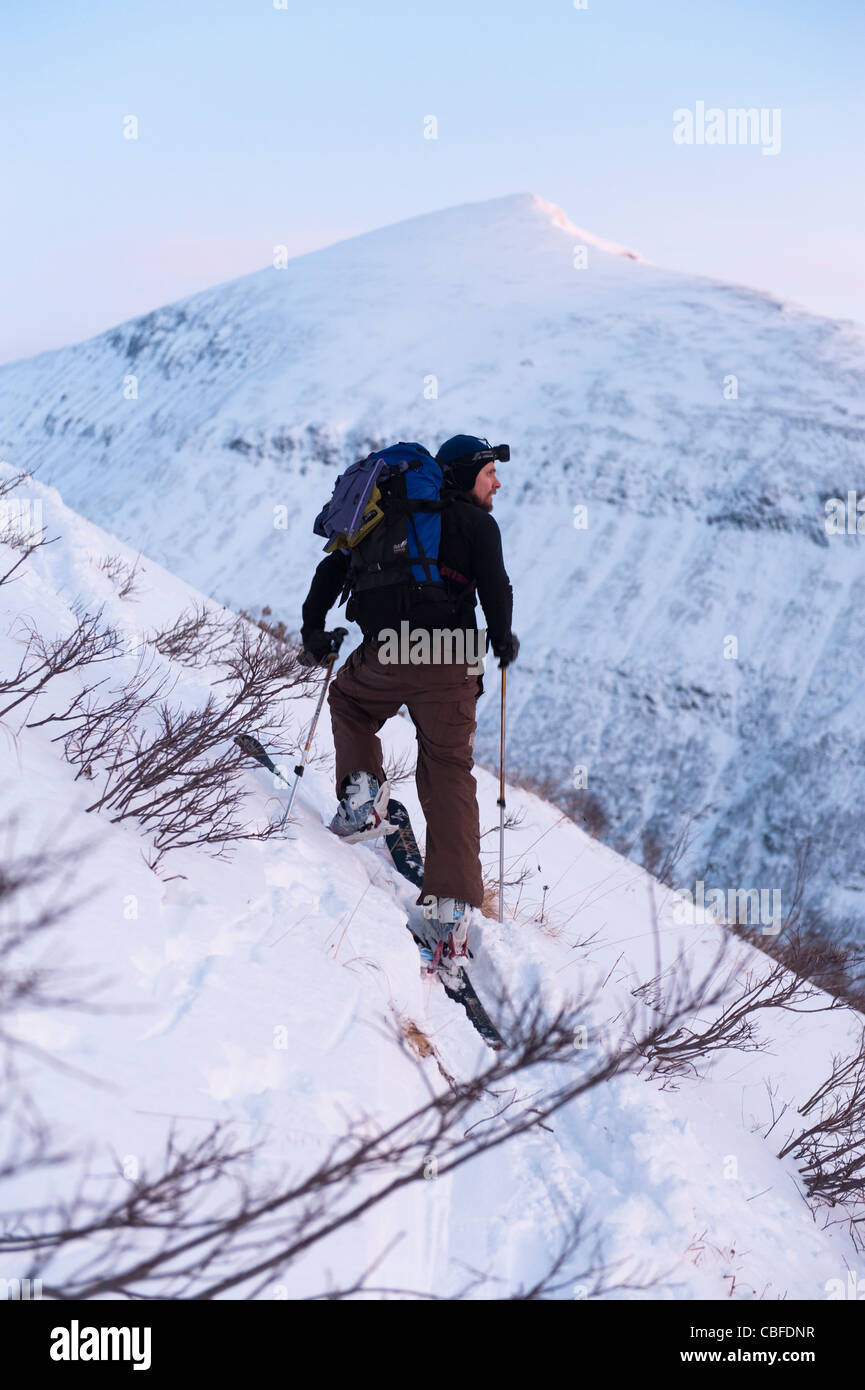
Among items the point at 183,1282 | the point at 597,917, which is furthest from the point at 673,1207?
the point at 597,917

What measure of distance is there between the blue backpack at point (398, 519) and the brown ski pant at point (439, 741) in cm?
34

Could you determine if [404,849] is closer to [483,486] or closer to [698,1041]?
[698,1041]

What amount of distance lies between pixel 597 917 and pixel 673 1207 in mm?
2787

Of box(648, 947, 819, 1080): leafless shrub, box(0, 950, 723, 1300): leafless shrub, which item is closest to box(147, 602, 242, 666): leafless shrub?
box(648, 947, 819, 1080): leafless shrub

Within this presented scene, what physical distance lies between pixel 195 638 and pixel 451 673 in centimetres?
363

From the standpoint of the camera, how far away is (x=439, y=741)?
404cm

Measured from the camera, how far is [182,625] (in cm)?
734

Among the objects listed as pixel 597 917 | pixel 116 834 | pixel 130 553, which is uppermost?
pixel 130 553

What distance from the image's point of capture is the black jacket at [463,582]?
3977 mm

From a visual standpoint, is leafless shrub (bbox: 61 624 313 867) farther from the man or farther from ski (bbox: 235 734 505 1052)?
the man

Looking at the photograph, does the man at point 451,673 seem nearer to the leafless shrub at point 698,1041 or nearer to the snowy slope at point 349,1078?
the snowy slope at point 349,1078

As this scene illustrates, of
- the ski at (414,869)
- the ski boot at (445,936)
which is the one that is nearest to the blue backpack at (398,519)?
the ski at (414,869)

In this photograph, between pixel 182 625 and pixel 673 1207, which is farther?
pixel 182 625
